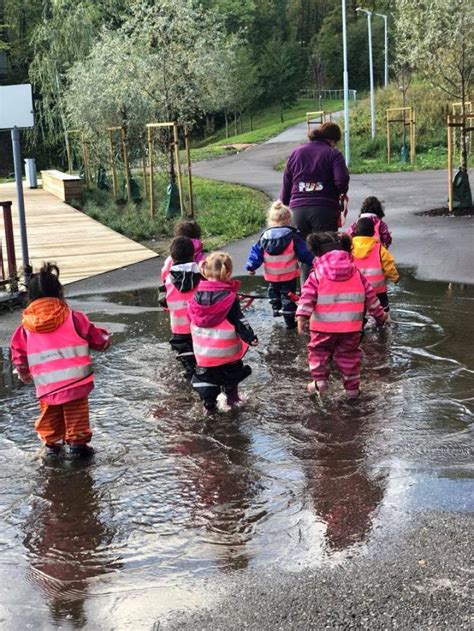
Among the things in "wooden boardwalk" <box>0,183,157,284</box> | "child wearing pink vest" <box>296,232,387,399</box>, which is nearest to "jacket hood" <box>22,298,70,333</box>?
"child wearing pink vest" <box>296,232,387,399</box>

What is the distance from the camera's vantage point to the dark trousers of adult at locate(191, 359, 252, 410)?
5.86 m

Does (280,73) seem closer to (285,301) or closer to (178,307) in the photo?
(285,301)

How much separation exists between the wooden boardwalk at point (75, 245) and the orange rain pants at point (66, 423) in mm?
6620

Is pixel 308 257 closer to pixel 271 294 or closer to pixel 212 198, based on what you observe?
pixel 271 294

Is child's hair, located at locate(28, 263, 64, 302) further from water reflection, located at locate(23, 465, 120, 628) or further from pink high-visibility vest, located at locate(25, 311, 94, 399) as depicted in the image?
water reflection, located at locate(23, 465, 120, 628)

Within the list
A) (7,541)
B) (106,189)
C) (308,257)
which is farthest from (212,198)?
(7,541)

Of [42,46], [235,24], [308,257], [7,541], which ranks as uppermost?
[235,24]

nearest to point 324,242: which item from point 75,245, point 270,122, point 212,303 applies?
point 212,303

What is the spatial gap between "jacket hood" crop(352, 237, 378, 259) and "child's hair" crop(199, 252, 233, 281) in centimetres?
247

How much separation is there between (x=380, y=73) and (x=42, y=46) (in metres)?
51.6

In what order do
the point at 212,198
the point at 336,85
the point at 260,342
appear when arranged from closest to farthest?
the point at 260,342 → the point at 212,198 → the point at 336,85

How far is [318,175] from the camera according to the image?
26.1 ft

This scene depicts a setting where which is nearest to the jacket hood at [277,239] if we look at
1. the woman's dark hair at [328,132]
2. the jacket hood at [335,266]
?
the woman's dark hair at [328,132]

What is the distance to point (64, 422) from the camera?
17.5 feet
